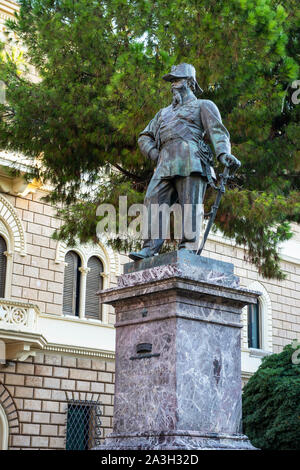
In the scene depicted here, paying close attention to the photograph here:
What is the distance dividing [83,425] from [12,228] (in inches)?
189

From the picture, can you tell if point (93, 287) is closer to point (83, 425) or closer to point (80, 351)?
point (80, 351)

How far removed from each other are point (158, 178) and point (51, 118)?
18.6 ft

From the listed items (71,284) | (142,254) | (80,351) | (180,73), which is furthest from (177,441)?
(71,284)

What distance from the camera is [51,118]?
11906mm

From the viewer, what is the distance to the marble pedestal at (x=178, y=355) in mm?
5762

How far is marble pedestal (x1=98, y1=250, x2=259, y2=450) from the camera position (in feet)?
18.9

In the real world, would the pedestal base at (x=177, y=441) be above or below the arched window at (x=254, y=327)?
below

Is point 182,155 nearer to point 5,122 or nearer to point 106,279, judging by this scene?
point 5,122

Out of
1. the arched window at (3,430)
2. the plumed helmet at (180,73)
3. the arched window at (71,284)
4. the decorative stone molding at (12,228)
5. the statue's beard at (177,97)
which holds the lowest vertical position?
the arched window at (3,430)

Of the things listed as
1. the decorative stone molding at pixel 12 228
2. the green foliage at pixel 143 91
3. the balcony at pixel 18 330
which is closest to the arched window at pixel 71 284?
the decorative stone molding at pixel 12 228

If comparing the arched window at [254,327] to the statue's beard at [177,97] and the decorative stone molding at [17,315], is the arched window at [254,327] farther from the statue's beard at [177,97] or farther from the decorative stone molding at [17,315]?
the statue's beard at [177,97]

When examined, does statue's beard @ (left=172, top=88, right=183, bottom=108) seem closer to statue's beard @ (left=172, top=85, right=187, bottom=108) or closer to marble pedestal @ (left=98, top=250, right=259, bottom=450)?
statue's beard @ (left=172, top=85, right=187, bottom=108)

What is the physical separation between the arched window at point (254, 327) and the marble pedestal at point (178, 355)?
16.1 metres

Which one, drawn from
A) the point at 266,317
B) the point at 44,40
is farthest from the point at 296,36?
the point at 266,317
